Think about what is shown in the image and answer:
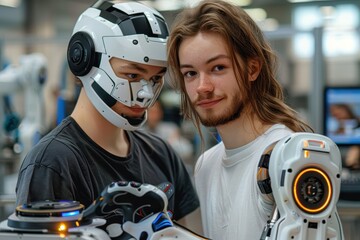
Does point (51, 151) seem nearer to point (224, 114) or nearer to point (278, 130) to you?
point (224, 114)

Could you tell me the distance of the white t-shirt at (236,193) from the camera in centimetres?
171

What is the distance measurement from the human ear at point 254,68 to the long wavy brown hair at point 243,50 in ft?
0.04

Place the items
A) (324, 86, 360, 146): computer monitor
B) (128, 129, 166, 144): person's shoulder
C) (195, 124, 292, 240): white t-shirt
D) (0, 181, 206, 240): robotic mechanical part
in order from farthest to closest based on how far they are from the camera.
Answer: (324, 86, 360, 146): computer monitor < (128, 129, 166, 144): person's shoulder < (195, 124, 292, 240): white t-shirt < (0, 181, 206, 240): robotic mechanical part

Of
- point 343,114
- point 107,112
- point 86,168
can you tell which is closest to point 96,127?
point 107,112

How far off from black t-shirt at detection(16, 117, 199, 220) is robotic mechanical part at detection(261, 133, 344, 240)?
0.62 metres

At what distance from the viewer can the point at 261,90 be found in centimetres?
191

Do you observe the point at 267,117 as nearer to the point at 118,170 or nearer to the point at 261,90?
the point at 261,90

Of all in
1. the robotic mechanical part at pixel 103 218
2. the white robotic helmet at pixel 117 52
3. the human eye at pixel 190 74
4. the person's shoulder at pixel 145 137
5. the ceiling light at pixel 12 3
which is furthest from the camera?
the ceiling light at pixel 12 3

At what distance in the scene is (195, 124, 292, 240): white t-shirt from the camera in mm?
1711

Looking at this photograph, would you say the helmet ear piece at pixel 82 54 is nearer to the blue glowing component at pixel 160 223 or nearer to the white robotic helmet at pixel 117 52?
the white robotic helmet at pixel 117 52

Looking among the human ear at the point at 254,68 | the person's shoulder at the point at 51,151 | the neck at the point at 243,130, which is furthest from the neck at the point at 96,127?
the human ear at the point at 254,68

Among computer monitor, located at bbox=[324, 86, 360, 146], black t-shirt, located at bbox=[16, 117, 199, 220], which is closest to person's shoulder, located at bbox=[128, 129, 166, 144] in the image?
black t-shirt, located at bbox=[16, 117, 199, 220]

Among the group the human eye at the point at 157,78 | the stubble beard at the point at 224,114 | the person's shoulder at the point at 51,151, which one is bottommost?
the person's shoulder at the point at 51,151

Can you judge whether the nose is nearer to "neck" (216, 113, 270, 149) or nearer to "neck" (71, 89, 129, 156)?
A: "neck" (216, 113, 270, 149)
